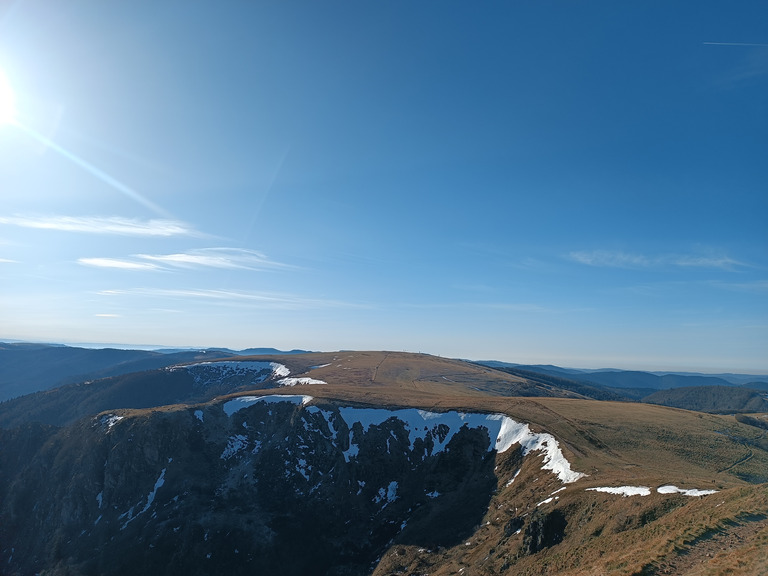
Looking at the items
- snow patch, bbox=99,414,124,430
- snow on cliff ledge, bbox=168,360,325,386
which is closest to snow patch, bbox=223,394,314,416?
snow patch, bbox=99,414,124,430

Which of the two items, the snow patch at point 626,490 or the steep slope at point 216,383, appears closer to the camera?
the snow patch at point 626,490

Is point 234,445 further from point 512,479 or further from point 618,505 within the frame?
point 618,505

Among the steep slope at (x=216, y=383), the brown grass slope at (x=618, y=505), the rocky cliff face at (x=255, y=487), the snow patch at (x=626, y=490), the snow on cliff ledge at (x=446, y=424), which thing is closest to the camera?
the brown grass slope at (x=618, y=505)

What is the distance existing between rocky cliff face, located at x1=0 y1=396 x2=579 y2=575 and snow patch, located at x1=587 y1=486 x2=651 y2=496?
732 centimetres

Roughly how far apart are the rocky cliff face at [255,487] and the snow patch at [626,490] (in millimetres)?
7316

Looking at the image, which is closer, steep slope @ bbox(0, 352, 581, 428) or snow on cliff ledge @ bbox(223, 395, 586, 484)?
snow on cliff ledge @ bbox(223, 395, 586, 484)

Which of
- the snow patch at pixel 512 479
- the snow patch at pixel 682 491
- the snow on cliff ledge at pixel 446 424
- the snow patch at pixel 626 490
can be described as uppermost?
the snow patch at pixel 682 491

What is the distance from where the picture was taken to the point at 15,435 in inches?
4161

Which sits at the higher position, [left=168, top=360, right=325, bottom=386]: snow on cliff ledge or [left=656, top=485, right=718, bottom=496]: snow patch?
[left=656, top=485, right=718, bottom=496]: snow patch

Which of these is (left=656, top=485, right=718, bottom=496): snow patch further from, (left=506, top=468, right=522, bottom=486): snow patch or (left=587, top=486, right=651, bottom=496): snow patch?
(left=506, top=468, right=522, bottom=486): snow patch

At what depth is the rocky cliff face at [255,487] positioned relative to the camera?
5700 cm

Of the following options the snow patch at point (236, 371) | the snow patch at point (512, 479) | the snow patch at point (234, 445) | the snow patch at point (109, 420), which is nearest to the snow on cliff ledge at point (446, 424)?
the snow patch at point (512, 479)

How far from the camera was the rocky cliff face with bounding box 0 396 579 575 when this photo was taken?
5700 cm

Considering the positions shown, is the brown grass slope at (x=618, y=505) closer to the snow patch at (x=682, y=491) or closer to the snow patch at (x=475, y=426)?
the snow patch at (x=682, y=491)
